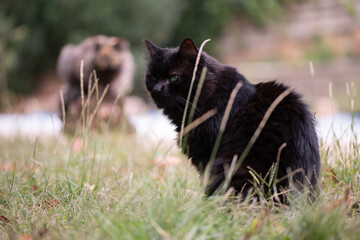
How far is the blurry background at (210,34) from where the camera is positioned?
834cm

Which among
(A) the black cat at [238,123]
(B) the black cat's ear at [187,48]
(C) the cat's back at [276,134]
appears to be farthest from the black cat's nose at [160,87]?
(C) the cat's back at [276,134]

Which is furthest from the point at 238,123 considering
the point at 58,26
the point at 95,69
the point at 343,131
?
the point at 58,26

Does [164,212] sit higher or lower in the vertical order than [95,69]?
lower

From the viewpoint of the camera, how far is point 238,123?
83.7 inches

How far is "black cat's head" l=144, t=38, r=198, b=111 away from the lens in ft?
7.65

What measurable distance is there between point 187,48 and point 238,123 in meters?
0.57

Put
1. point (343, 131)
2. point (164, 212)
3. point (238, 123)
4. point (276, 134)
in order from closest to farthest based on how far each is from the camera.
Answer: point (164, 212) < point (276, 134) < point (238, 123) < point (343, 131)

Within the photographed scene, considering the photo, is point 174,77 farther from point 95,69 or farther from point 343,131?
point 95,69

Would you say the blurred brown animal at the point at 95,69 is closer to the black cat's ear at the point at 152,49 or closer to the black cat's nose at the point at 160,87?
the black cat's ear at the point at 152,49

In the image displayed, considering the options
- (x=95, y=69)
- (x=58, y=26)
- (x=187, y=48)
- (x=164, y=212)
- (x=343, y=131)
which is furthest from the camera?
(x=58, y=26)

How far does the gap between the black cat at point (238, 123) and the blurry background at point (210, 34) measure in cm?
Answer: 477

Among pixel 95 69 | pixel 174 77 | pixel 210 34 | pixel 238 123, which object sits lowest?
pixel 95 69

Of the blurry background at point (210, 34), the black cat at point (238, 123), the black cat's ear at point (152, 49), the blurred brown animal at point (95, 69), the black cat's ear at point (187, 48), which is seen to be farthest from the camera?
the blurry background at point (210, 34)

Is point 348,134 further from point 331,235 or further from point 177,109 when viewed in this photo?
point 331,235
